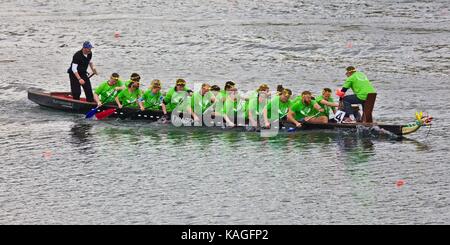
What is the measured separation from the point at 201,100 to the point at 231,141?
230 centimetres

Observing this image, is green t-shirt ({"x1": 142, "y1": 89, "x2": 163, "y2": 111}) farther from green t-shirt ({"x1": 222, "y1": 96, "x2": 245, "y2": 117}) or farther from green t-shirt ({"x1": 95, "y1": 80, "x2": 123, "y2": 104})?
green t-shirt ({"x1": 222, "y1": 96, "x2": 245, "y2": 117})

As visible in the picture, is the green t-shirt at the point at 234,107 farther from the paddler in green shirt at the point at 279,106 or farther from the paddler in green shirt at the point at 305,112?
the paddler in green shirt at the point at 305,112

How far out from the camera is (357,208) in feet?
95.6

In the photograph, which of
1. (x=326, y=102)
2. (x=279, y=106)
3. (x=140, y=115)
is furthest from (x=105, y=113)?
(x=326, y=102)

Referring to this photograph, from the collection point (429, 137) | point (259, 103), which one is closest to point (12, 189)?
point (259, 103)

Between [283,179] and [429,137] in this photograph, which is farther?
[429,137]

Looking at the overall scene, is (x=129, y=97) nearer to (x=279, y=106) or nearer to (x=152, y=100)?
(x=152, y=100)

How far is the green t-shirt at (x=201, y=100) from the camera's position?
37781mm

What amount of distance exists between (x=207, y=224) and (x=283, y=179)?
16.1ft

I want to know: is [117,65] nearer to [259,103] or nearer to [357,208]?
[259,103]

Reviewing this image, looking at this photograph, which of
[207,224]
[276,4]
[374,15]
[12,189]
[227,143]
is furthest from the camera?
[276,4]

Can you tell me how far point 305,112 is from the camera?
36.8 meters

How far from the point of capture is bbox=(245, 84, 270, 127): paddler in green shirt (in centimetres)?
3700

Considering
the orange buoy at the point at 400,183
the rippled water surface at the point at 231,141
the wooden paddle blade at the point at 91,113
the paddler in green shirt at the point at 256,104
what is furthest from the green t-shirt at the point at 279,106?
the wooden paddle blade at the point at 91,113
